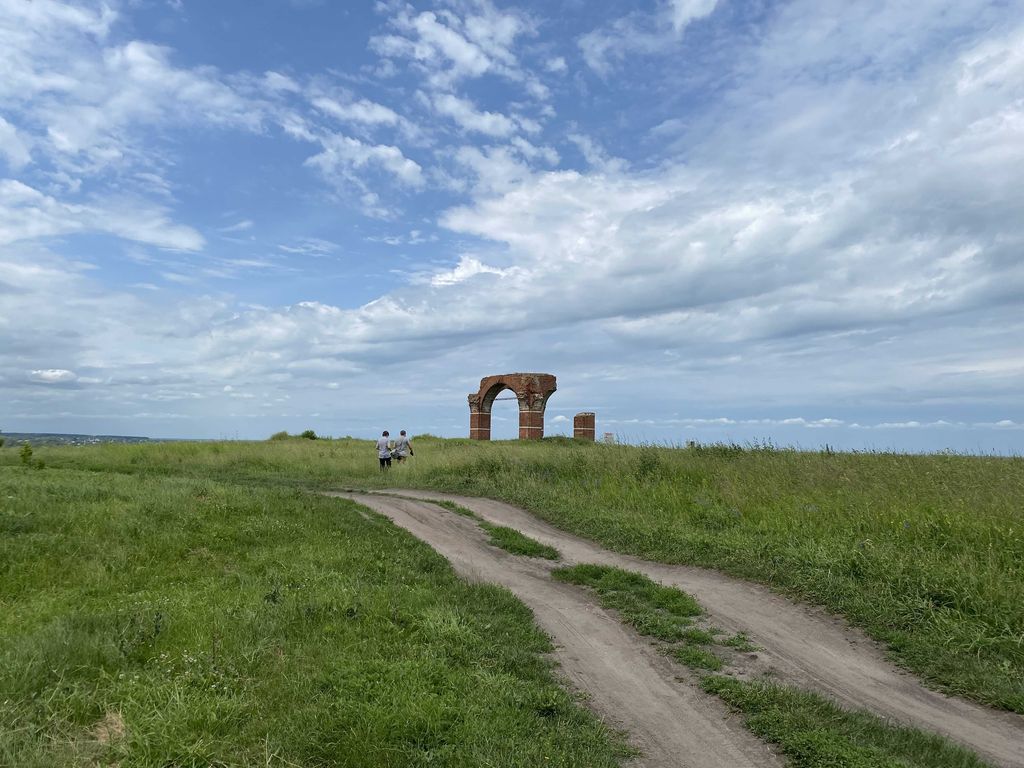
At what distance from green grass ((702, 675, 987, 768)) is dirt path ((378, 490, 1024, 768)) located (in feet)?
1.46

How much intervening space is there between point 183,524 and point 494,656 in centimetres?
735

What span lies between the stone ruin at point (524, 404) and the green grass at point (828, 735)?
3791 centimetres

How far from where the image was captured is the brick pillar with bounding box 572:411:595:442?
47719mm

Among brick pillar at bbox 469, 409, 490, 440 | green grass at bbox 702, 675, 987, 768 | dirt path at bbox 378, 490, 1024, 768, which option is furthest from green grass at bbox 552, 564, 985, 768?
brick pillar at bbox 469, 409, 490, 440

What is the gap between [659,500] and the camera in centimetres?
1486

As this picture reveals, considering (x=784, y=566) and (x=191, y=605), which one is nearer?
(x=191, y=605)

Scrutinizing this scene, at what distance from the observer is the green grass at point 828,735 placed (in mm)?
4748

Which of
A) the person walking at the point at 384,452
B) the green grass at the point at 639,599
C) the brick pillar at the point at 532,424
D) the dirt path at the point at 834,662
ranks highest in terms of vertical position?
the brick pillar at the point at 532,424

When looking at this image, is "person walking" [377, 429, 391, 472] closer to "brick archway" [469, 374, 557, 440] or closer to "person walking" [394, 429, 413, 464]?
"person walking" [394, 429, 413, 464]

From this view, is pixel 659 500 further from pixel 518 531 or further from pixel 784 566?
pixel 784 566

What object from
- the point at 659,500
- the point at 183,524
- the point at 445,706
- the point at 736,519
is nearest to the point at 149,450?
the point at 183,524

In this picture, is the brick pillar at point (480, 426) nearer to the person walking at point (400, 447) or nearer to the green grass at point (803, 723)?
the person walking at point (400, 447)

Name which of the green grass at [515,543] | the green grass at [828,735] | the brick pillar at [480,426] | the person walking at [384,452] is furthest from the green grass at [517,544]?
the brick pillar at [480,426]

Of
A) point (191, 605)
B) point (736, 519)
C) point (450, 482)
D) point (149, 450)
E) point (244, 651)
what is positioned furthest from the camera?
point (149, 450)
